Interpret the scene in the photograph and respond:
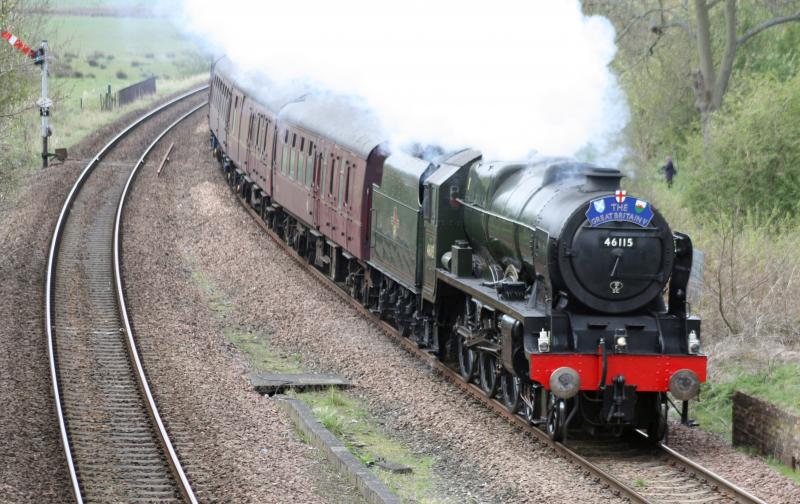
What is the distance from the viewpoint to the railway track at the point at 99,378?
1007 cm

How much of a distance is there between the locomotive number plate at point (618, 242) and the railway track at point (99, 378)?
4419 millimetres

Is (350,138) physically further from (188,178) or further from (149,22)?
(149,22)

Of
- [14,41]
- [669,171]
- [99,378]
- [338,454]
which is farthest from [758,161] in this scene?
[14,41]

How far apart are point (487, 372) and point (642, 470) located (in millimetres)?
2945

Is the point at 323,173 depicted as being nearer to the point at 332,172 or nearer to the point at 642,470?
the point at 332,172

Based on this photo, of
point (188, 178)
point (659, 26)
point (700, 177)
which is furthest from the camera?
point (188, 178)

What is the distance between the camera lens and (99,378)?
44.4 ft

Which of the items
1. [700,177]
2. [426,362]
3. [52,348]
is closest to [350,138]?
[426,362]

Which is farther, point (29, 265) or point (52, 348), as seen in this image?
point (29, 265)

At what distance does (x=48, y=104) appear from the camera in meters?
28.8

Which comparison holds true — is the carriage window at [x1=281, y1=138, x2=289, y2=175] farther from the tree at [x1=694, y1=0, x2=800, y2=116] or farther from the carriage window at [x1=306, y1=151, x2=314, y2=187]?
the tree at [x1=694, y1=0, x2=800, y2=116]

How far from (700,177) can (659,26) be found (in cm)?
702

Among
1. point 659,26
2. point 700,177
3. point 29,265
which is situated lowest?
point 29,265

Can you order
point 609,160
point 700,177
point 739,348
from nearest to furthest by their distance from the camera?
point 609,160, point 739,348, point 700,177
